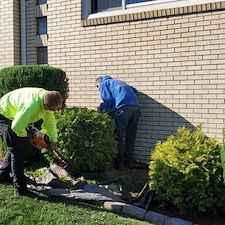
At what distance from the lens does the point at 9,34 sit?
8.52 metres

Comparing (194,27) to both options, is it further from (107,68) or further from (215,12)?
(107,68)

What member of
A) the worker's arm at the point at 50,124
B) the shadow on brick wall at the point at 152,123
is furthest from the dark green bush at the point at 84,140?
the shadow on brick wall at the point at 152,123

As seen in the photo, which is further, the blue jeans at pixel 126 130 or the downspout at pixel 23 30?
the downspout at pixel 23 30

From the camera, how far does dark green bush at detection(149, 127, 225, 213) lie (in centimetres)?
414

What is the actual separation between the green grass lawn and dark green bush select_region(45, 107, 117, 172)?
3.20 ft

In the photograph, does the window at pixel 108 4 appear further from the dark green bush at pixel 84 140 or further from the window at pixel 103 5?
the dark green bush at pixel 84 140

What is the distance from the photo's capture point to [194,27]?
19.0 feet

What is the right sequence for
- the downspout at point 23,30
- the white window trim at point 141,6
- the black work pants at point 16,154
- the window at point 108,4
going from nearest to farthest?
the black work pants at point 16,154 → the white window trim at point 141,6 → the window at point 108,4 → the downspout at point 23,30

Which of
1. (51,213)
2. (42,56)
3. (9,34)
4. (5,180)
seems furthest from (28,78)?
(9,34)

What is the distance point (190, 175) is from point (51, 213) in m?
1.67

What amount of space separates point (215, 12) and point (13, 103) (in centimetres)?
334

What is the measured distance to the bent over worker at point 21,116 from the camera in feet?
13.8

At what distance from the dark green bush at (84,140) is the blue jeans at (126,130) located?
0.52 meters

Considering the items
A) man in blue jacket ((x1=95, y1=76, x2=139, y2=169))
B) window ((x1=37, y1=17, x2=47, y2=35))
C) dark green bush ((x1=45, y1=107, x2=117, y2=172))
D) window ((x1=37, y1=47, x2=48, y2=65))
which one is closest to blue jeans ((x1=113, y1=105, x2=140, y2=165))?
man in blue jacket ((x1=95, y1=76, x2=139, y2=169))
